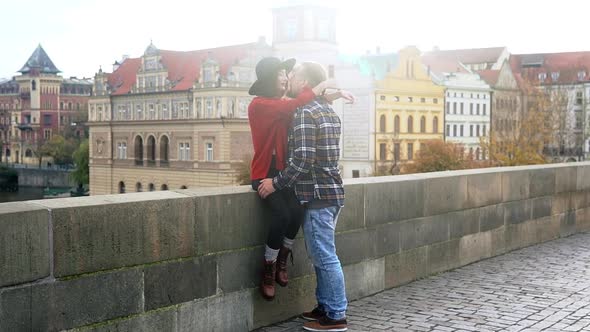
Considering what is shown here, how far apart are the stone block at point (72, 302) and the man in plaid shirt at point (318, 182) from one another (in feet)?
3.71

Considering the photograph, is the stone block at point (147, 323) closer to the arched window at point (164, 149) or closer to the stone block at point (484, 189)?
the stone block at point (484, 189)

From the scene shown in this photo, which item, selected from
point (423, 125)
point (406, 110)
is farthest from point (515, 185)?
point (423, 125)

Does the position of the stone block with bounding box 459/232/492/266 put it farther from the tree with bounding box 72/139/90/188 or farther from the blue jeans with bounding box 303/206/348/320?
the tree with bounding box 72/139/90/188

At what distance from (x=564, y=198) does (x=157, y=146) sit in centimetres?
8245

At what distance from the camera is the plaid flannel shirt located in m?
5.68

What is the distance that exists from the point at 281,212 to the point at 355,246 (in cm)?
139

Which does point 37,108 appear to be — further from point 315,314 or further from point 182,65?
point 315,314

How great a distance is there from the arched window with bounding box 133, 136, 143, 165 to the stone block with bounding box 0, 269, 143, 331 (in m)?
90.4

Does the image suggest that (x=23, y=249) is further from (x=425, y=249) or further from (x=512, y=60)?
(x=512, y=60)

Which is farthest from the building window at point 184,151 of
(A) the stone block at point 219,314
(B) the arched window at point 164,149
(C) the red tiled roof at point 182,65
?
(A) the stone block at point 219,314

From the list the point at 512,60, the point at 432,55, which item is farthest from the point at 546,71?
the point at 432,55

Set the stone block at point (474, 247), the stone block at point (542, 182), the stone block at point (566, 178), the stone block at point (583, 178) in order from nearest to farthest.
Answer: the stone block at point (474, 247), the stone block at point (542, 182), the stone block at point (566, 178), the stone block at point (583, 178)

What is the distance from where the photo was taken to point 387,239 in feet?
24.8

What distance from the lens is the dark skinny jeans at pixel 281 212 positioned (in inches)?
232
